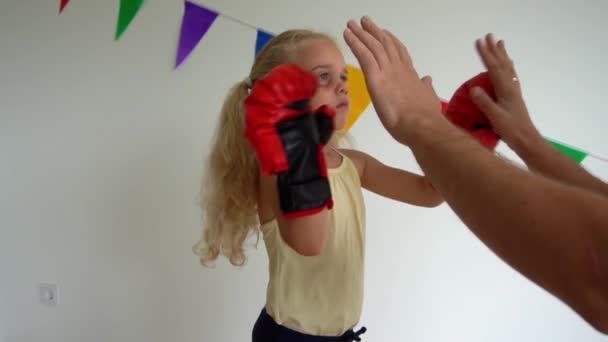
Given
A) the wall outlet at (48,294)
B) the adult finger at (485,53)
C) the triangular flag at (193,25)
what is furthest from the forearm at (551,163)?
the wall outlet at (48,294)

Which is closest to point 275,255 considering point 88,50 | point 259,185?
point 259,185

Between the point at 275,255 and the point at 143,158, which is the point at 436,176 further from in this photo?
the point at 143,158

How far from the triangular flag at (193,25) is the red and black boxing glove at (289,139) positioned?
2.02 ft

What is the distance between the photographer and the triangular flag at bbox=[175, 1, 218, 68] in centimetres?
101

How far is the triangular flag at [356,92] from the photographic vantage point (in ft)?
3.20

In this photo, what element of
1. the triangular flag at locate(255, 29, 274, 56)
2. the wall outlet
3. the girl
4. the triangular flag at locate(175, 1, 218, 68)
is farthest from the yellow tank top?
the wall outlet

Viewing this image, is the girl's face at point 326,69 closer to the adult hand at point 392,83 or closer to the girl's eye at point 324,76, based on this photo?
the girl's eye at point 324,76

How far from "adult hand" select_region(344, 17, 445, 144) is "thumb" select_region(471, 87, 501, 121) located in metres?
0.21

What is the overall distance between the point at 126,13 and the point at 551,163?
1.01 metres

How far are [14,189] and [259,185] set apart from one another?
33.2 inches

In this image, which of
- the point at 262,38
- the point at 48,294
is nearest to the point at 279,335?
the point at 262,38

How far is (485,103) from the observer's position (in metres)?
0.63

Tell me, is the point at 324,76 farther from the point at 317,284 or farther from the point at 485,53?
the point at 317,284

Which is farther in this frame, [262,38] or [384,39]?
[262,38]
